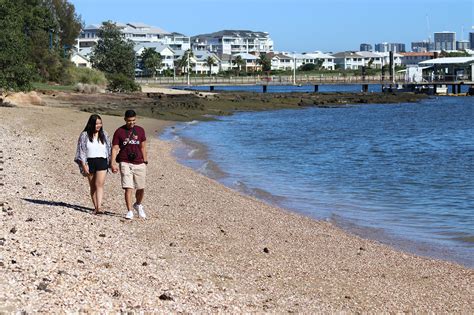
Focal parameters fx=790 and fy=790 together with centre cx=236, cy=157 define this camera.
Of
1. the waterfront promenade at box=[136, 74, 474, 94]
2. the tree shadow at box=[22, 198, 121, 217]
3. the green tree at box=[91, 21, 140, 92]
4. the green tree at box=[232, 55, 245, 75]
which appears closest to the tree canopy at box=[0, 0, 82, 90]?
the green tree at box=[91, 21, 140, 92]

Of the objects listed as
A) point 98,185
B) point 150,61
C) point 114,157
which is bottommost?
point 98,185

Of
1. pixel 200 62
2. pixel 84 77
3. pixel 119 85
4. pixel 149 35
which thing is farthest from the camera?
pixel 149 35

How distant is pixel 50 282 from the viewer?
292 inches

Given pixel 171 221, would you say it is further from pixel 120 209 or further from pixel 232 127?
pixel 232 127

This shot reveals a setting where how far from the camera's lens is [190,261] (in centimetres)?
965

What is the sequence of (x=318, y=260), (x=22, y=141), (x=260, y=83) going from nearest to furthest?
1. (x=318, y=260)
2. (x=22, y=141)
3. (x=260, y=83)

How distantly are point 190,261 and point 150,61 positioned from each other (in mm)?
133971

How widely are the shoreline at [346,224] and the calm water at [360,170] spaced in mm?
21

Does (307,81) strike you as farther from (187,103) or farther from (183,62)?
(187,103)

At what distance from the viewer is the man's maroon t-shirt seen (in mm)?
11922

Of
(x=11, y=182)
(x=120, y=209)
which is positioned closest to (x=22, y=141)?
(x=11, y=182)

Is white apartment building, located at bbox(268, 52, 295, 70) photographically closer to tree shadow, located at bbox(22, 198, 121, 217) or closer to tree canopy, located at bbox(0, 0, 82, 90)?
tree canopy, located at bbox(0, 0, 82, 90)

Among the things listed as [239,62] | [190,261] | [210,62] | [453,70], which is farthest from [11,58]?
[239,62]

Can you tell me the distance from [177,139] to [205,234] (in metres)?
22.1
